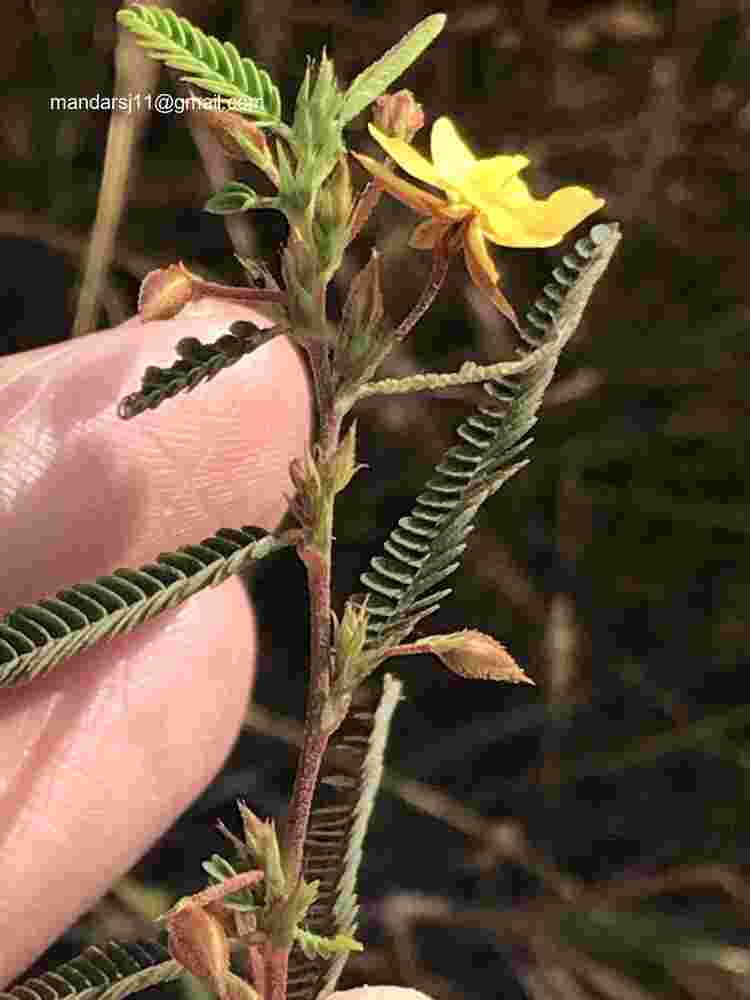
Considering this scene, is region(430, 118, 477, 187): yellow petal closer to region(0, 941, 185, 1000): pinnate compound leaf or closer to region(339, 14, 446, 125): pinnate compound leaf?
region(339, 14, 446, 125): pinnate compound leaf

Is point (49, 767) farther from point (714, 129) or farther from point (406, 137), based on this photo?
point (714, 129)

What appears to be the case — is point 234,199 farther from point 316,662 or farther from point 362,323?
point 316,662

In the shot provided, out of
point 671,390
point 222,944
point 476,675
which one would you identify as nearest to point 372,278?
point 476,675

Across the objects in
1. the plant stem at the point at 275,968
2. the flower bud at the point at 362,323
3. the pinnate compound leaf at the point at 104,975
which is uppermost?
the flower bud at the point at 362,323

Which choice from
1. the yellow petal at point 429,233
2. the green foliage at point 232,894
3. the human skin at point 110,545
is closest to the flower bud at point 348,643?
the green foliage at point 232,894

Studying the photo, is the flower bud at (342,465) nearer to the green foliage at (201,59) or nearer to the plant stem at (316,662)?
the plant stem at (316,662)

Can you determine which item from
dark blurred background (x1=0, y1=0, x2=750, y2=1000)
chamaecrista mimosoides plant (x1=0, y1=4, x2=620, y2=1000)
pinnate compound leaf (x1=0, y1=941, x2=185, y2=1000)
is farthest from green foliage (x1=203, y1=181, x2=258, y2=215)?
dark blurred background (x1=0, y1=0, x2=750, y2=1000)

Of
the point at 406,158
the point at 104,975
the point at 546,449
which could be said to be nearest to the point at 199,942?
the point at 104,975
